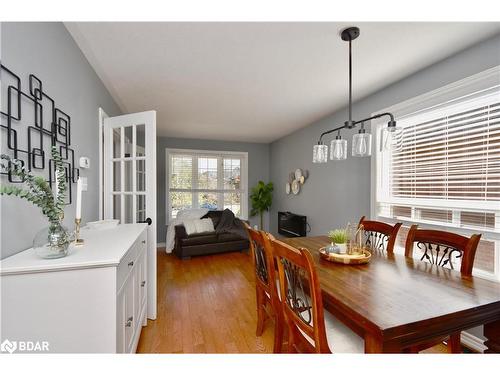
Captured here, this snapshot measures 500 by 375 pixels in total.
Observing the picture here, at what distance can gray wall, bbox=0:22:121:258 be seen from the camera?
1.11 m

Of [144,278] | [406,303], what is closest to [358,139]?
[406,303]

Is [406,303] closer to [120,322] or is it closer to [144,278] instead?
[120,322]

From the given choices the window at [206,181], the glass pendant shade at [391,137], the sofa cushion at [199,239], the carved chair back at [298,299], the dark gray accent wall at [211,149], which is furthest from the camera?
the window at [206,181]

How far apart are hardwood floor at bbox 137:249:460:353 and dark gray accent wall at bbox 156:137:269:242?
1.85m

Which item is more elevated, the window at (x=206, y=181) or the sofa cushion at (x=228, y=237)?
the window at (x=206, y=181)

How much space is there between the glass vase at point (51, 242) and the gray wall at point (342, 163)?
115 inches

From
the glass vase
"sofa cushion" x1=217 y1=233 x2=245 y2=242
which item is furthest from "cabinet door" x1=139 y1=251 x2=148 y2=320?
"sofa cushion" x1=217 y1=233 x2=245 y2=242

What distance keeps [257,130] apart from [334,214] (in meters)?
2.29

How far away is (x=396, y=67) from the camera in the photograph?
2.19 meters

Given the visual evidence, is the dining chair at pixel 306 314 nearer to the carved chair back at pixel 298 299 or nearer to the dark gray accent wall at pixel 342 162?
the carved chair back at pixel 298 299

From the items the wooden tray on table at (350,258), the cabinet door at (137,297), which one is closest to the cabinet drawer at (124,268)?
the cabinet door at (137,297)

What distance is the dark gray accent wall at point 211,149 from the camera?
5.26 meters
